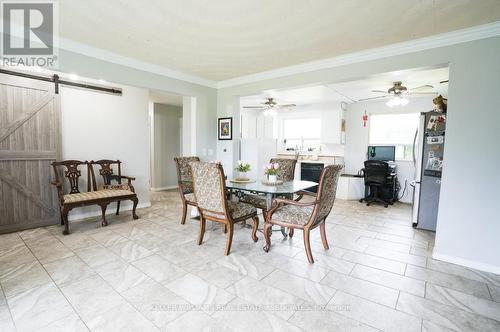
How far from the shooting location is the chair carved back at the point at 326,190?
2.53 metres

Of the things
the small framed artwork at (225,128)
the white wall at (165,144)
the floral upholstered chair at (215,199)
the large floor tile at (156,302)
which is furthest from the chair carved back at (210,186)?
A: the white wall at (165,144)

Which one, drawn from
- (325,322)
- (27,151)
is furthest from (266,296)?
(27,151)

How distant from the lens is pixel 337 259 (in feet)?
8.91

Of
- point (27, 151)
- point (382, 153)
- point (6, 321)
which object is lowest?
point (6, 321)

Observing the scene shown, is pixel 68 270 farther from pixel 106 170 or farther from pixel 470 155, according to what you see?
pixel 470 155

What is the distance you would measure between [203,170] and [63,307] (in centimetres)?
164

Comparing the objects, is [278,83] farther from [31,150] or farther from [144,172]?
[31,150]

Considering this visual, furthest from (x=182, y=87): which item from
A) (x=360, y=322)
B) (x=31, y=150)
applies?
(x=360, y=322)

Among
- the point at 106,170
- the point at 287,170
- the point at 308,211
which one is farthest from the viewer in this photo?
the point at 106,170

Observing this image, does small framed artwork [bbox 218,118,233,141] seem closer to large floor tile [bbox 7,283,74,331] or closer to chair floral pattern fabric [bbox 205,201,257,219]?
chair floral pattern fabric [bbox 205,201,257,219]

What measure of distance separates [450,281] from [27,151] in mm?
5341

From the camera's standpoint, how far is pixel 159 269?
2.44 meters

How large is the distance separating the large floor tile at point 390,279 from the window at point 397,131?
4.23 meters

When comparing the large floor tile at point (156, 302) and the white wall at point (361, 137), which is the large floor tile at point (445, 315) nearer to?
the large floor tile at point (156, 302)
